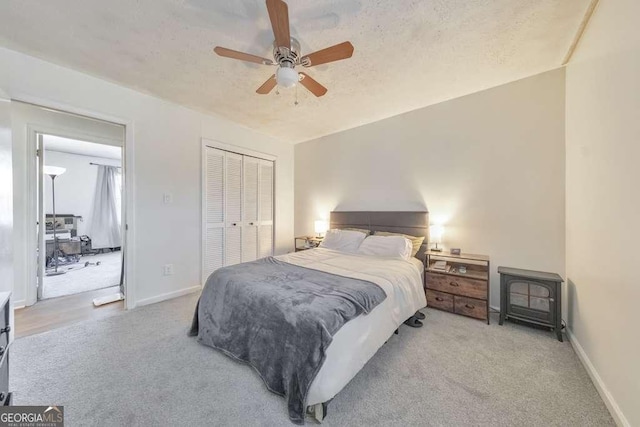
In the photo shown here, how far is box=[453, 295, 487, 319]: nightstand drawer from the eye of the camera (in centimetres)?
252

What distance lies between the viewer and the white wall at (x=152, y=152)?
231cm

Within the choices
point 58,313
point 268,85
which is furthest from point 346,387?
point 58,313

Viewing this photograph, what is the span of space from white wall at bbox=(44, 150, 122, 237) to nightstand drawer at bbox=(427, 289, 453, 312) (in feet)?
27.3

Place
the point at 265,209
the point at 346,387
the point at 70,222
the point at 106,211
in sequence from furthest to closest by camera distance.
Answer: the point at 106,211 → the point at 70,222 → the point at 265,209 → the point at 346,387

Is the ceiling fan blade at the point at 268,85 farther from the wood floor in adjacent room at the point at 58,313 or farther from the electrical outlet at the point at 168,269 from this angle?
the wood floor in adjacent room at the point at 58,313

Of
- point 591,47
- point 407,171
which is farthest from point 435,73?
point 407,171

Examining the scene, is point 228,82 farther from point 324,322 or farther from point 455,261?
point 455,261

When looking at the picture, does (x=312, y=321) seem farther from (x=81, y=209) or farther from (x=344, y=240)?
(x=81, y=209)

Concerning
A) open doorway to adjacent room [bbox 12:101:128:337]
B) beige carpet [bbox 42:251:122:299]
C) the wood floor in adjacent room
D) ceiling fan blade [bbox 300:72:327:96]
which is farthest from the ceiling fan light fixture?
beige carpet [bbox 42:251:122:299]

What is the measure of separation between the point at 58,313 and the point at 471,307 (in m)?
4.76

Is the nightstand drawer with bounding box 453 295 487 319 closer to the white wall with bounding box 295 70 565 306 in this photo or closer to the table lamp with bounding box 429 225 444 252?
the white wall with bounding box 295 70 565 306

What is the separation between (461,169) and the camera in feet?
9.82

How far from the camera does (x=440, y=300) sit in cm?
279

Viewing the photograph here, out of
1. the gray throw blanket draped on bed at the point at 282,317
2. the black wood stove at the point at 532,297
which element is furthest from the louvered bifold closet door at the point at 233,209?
the black wood stove at the point at 532,297
